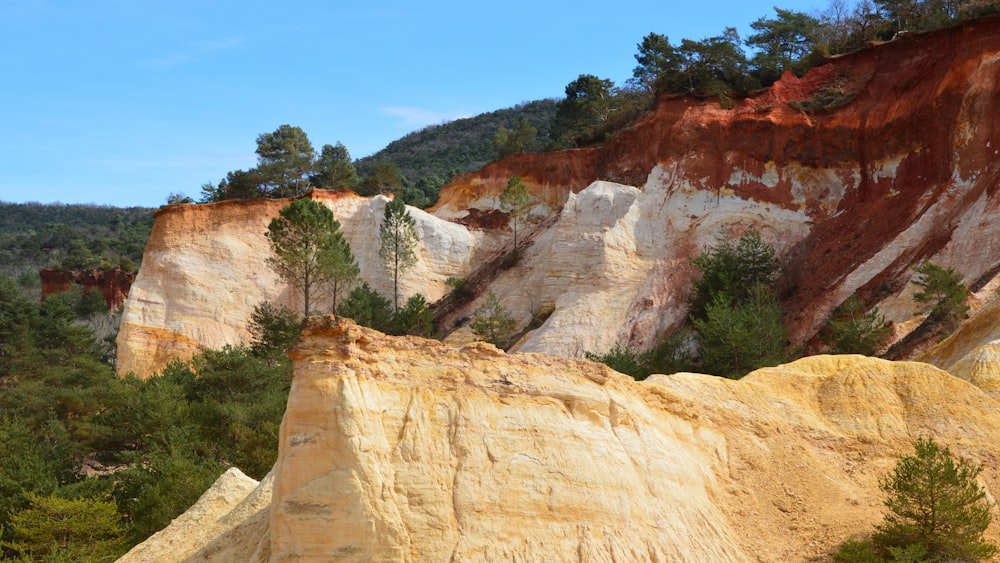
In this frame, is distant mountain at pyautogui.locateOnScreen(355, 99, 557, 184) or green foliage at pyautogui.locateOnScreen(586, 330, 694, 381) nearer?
green foliage at pyautogui.locateOnScreen(586, 330, 694, 381)

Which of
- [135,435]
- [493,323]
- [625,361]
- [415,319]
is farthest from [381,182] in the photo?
[135,435]

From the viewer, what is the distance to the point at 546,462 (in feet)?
54.5

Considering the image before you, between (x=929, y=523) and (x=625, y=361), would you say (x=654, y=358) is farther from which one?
(x=929, y=523)

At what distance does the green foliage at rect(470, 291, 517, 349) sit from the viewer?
164 feet

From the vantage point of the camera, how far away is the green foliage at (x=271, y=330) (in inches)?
1812

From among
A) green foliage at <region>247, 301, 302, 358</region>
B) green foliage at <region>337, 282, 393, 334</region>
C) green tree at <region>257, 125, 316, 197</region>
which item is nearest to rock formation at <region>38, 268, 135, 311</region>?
green tree at <region>257, 125, 316, 197</region>

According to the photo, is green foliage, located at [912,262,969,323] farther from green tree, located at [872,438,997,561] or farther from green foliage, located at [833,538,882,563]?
green foliage, located at [833,538,882,563]

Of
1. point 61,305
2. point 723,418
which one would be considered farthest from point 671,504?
point 61,305

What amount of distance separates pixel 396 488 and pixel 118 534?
1597 cm

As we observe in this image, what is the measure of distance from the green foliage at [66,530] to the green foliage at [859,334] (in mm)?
23681

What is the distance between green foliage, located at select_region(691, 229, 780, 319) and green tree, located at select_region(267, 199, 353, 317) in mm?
16546

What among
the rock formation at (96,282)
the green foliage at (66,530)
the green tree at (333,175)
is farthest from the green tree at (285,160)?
the green foliage at (66,530)

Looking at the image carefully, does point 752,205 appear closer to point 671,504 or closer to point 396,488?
point 671,504

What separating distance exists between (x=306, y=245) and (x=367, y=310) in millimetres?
4398
